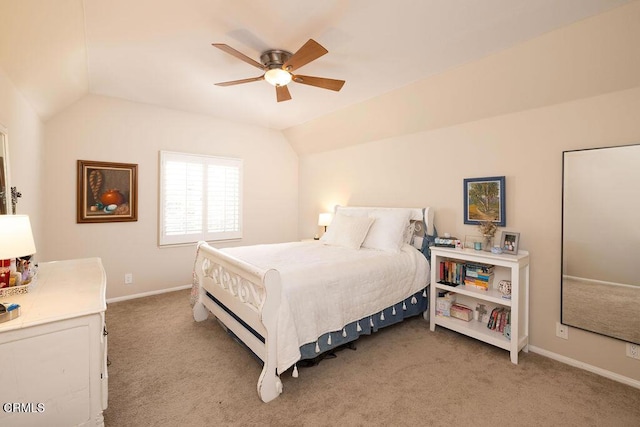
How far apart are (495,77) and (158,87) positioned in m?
3.52

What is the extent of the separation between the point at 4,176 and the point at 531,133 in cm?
419

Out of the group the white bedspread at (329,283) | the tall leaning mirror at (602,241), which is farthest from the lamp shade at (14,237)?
the tall leaning mirror at (602,241)

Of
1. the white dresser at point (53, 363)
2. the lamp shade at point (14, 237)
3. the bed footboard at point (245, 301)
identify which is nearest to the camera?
the white dresser at point (53, 363)

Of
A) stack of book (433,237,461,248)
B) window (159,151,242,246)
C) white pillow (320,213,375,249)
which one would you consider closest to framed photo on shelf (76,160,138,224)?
window (159,151,242,246)

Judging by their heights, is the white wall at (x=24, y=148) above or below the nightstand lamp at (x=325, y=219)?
above

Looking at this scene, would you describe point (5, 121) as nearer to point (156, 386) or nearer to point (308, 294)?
point (156, 386)

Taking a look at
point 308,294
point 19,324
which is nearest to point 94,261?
point 19,324

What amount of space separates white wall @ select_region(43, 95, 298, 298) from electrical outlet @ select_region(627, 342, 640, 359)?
4.50 m

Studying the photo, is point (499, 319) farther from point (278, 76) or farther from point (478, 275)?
point (278, 76)

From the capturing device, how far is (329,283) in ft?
7.54

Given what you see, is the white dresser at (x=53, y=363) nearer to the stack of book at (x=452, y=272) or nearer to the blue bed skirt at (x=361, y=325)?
the blue bed skirt at (x=361, y=325)

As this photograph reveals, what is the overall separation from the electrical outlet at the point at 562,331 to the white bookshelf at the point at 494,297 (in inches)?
8.7

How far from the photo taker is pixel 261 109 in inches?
161

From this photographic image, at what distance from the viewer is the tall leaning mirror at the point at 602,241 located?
85.2 inches
